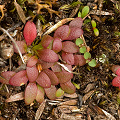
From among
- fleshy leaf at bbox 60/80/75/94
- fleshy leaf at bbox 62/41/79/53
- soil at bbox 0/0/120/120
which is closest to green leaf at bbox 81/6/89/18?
soil at bbox 0/0/120/120

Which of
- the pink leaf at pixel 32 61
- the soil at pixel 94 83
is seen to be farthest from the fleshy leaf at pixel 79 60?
the pink leaf at pixel 32 61

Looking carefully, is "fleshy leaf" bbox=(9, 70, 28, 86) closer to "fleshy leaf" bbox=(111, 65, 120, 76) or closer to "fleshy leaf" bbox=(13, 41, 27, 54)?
"fleshy leaf" bbox=(13, 41, 27, 54)

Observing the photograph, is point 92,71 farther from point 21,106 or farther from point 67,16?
point 21,106

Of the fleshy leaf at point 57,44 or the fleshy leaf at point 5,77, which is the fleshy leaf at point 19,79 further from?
the fleshy leaf at point 57,44

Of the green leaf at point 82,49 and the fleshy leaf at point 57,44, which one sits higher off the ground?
the fleshy leaf at point 57,44

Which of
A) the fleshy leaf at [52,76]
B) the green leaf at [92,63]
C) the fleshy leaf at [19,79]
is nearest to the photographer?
the fleshy leaf at [19,79]

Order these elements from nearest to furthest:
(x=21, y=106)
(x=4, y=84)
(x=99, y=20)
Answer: (x=4, y=84) < (x=21, y=106) < (x=99, y=20)

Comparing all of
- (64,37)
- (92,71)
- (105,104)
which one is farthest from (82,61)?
(105,104)

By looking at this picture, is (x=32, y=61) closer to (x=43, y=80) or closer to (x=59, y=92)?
(x=43, y=80)
